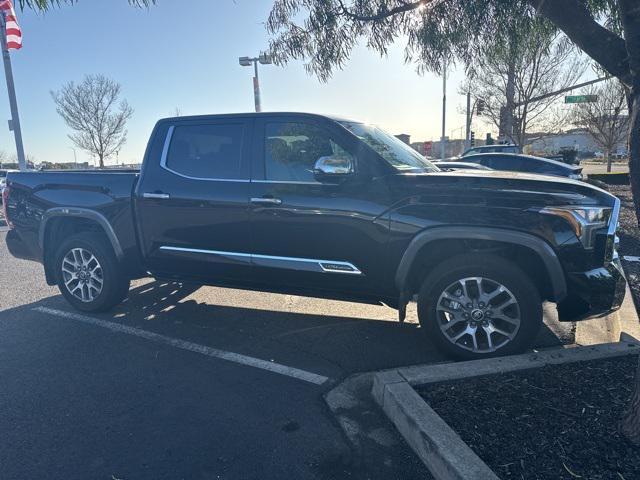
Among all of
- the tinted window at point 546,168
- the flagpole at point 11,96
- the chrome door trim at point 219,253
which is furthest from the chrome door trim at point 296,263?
the flagpole at point 11,96

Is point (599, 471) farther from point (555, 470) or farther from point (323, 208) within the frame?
point (323, 208)

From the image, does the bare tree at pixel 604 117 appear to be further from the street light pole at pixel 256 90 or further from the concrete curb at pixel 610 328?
the concrete curb at pixel 610 328

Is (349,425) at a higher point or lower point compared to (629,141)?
lower

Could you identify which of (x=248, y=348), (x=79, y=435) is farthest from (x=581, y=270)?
(x=79, y=435)

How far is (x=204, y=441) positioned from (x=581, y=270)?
283 centimetres

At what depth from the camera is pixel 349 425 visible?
9.60ft

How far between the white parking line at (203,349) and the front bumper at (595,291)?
1.95 meters

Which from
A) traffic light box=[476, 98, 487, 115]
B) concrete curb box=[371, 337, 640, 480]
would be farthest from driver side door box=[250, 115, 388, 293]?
traffic light box=[476, 98, 487, 115]

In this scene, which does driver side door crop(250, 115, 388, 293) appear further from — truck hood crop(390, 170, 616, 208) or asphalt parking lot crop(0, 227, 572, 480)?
asphalt parking lot crop(0, 227, 572, 480)

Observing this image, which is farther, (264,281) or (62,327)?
(62,327)

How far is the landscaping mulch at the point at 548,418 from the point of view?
2.24m

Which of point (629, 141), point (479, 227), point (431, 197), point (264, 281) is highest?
point (629, 141)

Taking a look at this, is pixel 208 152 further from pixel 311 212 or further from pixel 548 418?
pixel 548 418

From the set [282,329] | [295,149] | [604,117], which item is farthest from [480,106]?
[282,329]
